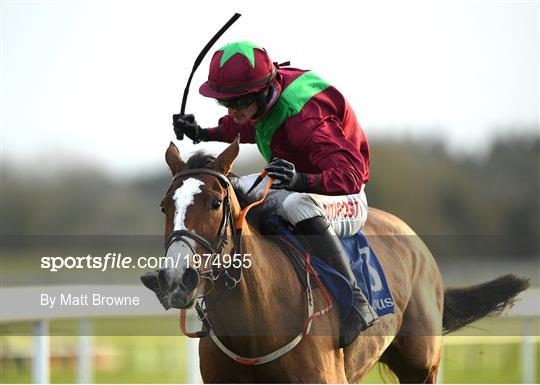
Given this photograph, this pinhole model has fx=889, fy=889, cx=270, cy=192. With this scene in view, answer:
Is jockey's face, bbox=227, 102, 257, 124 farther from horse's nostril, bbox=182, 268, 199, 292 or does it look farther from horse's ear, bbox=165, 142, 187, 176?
horse's nostril, bbox=182, 268, 199, 292

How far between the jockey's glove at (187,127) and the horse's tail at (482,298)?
169 cm

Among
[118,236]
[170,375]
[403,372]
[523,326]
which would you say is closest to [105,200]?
[118,236]

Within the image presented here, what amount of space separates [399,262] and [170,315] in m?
1.64

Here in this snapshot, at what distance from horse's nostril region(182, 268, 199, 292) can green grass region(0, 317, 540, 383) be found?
2905mm

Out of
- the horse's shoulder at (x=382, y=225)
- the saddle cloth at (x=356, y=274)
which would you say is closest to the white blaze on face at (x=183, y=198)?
the saddle cloth at (x=356, y=274)

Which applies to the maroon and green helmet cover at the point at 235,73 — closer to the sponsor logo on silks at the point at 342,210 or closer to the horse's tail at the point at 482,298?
the sponsor logo on silks at the point at 342,210

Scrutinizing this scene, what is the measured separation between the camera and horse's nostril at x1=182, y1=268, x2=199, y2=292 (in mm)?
2668

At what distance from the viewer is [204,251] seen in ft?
9.00

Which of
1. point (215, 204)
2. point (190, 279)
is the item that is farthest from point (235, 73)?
point (190, 279)

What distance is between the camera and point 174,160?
9.73 feet

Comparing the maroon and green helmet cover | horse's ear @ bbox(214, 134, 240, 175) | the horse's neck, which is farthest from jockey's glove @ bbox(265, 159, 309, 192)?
the maroon and green helmet cover

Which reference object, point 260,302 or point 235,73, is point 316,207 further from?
point 235,73

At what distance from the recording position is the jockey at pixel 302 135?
10.3 feet

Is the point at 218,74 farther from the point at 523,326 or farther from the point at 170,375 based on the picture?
the point at 170,375
